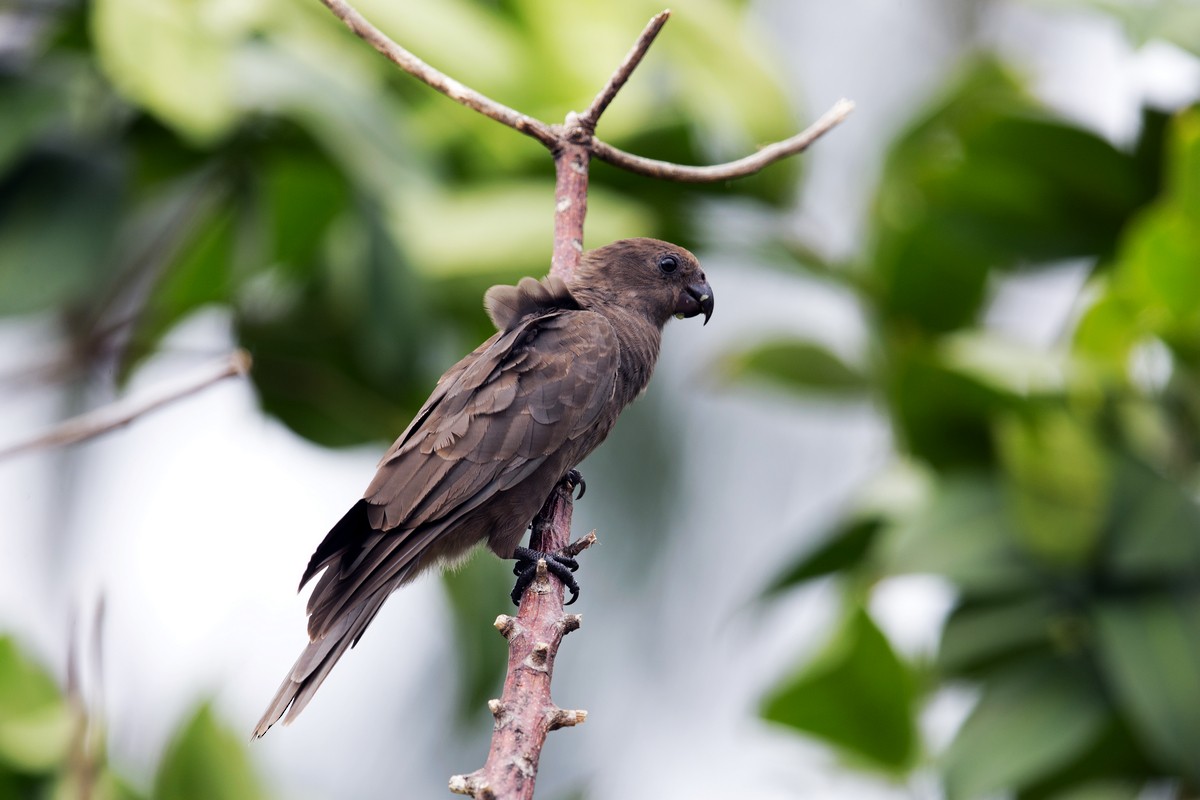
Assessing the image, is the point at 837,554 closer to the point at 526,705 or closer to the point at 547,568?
the point at 547,568

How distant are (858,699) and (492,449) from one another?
1649mm

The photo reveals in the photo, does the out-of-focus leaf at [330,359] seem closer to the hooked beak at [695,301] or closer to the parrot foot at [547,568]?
the hooked beak at [695,301]

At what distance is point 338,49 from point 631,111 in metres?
1.32

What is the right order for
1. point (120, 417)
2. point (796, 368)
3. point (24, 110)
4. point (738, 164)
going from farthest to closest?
1. point (796, 368)
2. point (24, 110)
3. point (738, 164)
4. point (120, 417)

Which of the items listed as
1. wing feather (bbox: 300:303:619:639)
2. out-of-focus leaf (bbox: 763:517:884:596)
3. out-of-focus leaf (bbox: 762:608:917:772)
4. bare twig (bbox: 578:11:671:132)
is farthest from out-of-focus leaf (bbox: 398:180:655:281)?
out-of-focus leaf (bbox: 762:608:917:772)

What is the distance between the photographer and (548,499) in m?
3.45

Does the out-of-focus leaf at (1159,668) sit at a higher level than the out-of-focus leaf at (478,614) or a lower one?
lower

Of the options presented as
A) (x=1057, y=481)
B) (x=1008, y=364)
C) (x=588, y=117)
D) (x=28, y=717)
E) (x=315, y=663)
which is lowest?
(x=315, y=663)

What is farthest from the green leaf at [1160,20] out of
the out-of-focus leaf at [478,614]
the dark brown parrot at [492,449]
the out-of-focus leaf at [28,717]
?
the out-of-focus leaf at [28,717]

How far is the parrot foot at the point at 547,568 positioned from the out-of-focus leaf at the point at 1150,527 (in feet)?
5.88

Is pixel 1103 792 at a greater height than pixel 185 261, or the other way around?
pixel 185 261

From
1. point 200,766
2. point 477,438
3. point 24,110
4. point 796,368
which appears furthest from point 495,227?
point 200,766

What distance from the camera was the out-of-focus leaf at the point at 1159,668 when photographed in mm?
3512

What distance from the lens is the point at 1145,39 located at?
365 cm
